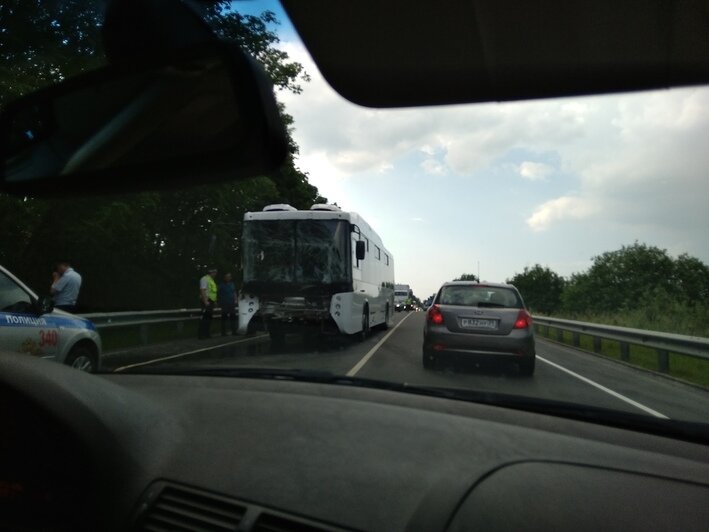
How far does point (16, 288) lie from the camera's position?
5871mm

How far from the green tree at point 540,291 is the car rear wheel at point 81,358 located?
238 inches

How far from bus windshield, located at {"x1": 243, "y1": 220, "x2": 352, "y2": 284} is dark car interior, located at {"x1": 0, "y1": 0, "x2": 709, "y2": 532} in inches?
355

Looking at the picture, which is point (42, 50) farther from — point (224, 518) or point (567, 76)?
point (224, 518)

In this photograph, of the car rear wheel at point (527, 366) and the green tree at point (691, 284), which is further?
the car rear wheel at point (527, 366)

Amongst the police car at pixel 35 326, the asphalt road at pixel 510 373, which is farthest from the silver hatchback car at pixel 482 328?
the police car at pixel 35 326

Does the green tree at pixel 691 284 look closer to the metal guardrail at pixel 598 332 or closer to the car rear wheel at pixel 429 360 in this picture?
the metal guardrail at pixel 598 332

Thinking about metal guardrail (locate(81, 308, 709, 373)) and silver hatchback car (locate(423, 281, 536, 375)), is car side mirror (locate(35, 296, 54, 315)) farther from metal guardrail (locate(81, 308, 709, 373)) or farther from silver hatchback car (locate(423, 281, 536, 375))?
silver hatchback car (locate(423, 281, 536, 375))

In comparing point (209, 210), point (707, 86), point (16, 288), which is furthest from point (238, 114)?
point (16, 288)

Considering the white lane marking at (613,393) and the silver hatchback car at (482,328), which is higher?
the silver hatchback car at (482,328)

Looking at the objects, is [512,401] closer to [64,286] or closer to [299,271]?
[64,286]

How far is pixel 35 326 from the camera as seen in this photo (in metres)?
5.88

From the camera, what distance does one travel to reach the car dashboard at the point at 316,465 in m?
1.70

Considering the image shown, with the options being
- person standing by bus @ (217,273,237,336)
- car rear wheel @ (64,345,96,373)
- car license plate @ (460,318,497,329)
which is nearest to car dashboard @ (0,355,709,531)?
car rear wheel @ (64,345,96,373)

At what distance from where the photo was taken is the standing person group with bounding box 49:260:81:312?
8750mm
